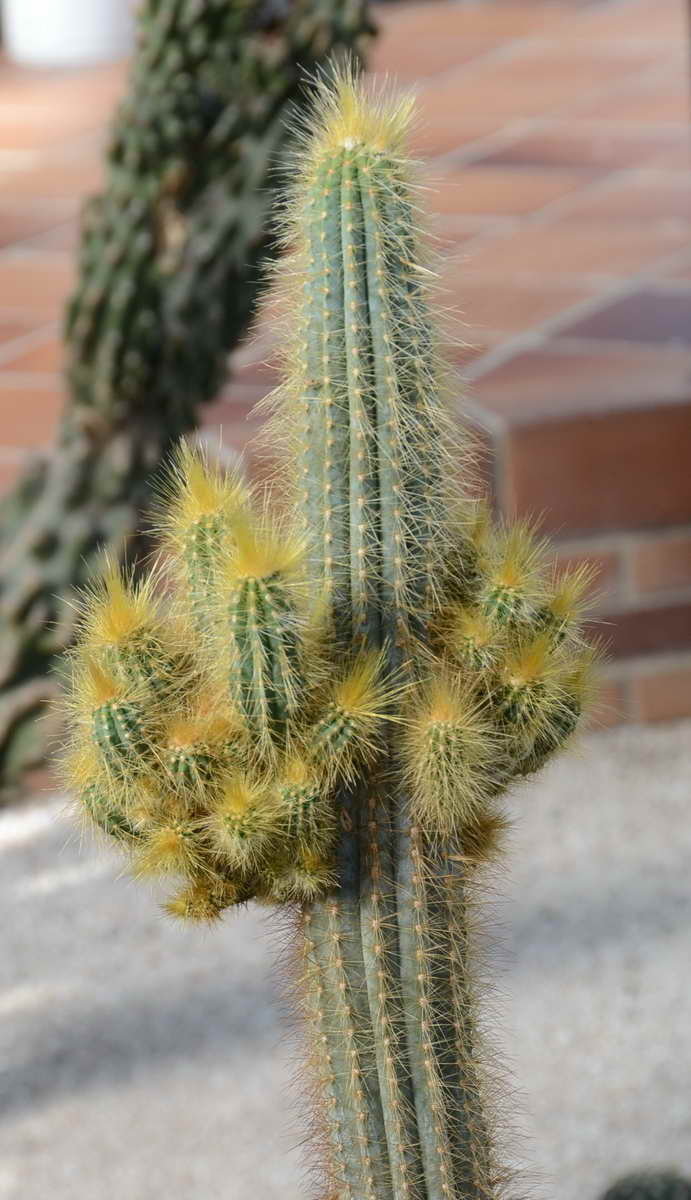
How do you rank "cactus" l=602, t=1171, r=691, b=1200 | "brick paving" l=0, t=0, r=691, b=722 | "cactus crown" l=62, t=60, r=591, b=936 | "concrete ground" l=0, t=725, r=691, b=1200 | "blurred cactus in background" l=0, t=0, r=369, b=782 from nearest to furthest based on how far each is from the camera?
"cactus crown" l=62, t=60, r=591, b=936
"cactus" l=602, t=1171, r=691, b=1200
"concrete ground" l=0, t=725, r=691, b=1200
"blurred cactus in background" l=0, t=0, r=369, b=782
"brick paving" l=0, t=0, r=691, b=722

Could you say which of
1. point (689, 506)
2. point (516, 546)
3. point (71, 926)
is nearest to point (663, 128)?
point (689, 506)

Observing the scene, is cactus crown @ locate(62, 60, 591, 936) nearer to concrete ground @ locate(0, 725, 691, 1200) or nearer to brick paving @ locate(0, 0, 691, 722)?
brick paving @ locate(0, 0, 691, 722)

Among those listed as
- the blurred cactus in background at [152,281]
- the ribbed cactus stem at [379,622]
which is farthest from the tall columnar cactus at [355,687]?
the blurred cactus in background at [152,281]

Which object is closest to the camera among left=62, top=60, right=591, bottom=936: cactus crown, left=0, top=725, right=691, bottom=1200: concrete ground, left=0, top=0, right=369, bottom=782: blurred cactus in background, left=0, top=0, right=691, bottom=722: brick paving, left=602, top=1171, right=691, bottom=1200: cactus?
left=62, top=60, right=591, bottom=936: cactus crown

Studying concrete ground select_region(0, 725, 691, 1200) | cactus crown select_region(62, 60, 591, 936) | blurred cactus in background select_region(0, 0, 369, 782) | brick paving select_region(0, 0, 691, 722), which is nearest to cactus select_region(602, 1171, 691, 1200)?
concrete ground select_region(0, 725, 691, 1200)

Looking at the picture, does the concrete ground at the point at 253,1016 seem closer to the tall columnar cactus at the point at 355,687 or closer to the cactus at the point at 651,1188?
the cactus at the point at 651,1188

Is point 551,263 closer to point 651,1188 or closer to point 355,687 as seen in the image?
point 651,1188
